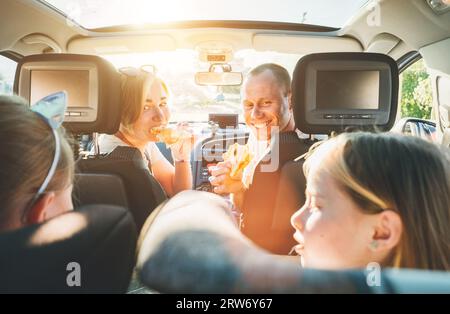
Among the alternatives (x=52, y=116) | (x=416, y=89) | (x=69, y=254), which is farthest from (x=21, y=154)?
(x=416, y=89)

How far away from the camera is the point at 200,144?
4.67 m

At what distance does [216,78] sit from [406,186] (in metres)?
2.97

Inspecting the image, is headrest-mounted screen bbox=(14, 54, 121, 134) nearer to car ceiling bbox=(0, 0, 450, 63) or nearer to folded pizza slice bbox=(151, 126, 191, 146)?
folded pizza slice bbox=(151, 126, 191, 146)

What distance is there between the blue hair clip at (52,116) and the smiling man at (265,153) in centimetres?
98

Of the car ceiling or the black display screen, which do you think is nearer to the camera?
the black display screen

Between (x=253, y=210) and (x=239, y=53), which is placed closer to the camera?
(x=253, y=210)

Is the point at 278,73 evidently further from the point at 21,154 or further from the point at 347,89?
the point at 21,154

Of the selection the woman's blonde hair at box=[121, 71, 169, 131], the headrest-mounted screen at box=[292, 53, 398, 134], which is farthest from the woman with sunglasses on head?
the headrest-mounted screen at box=[292, 53, 398, 134]

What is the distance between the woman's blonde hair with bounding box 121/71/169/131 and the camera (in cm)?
193

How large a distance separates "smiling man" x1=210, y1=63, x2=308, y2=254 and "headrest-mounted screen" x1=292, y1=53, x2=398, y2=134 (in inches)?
5.5

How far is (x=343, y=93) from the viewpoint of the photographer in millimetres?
1592

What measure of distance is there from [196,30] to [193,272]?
2990 mm

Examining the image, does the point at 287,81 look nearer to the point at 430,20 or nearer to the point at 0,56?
the point at 430,20
